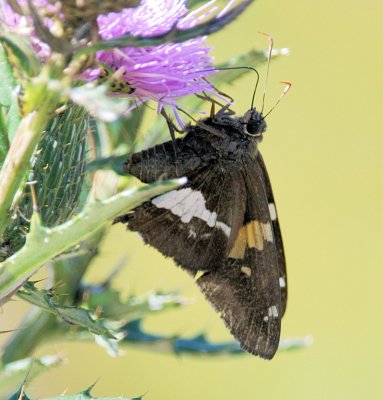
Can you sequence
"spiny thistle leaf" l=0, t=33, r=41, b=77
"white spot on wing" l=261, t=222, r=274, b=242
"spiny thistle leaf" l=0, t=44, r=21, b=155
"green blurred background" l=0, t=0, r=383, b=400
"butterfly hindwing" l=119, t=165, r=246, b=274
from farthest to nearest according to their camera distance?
"green blurred background" l=0, t=0, r=383, b=400, "white spot on wing" l=261, t=222, r=274, b=242, "butterfly hindwing" l=119, t=165, r=246, b=274, "spiny thistle leaf" l=0, t=44, r=21, b=155, "spiny thistle leaf" l=0, t=33, r=41, b=77

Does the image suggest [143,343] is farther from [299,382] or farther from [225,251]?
[299,382]

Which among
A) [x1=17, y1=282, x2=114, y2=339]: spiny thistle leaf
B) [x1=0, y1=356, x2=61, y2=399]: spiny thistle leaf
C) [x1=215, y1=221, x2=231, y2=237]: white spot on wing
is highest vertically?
[x1=17, y1=282, x2=114, y2=339]: spiny thistle leaf

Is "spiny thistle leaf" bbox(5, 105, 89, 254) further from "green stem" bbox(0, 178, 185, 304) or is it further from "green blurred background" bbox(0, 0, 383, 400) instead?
"green blurred background" bbox(0, 0, 383, 400)

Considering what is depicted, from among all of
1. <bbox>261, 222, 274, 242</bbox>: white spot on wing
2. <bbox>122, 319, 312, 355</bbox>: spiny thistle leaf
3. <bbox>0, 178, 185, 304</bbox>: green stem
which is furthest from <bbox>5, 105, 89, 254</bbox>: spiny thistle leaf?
<bbox>261, 222, 274, 242</bbox>: white spot on wing

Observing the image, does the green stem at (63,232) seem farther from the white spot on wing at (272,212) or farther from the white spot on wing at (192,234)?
the white spot on wing at (272,212)

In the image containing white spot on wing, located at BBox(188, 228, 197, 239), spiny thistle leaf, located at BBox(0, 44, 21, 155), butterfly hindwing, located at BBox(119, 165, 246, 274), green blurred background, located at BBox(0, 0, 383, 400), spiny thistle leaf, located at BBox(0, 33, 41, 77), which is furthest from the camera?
green blurred background, located at BBox(0, 0, 383, 400)

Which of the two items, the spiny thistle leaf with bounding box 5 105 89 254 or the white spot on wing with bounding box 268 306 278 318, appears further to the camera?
the white spot on wing with bounding box 268 306 278 318
